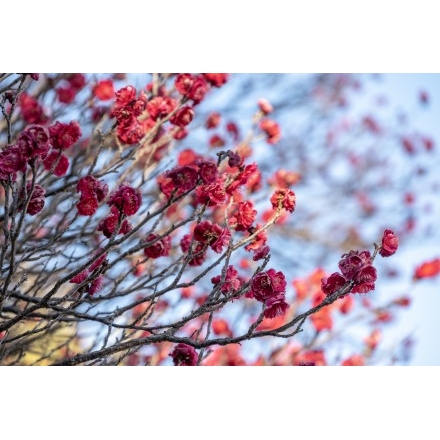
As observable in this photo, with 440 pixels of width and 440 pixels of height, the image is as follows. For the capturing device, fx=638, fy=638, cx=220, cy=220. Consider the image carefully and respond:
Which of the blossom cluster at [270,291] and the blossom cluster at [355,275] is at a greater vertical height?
the blossom cluster at [355,275]

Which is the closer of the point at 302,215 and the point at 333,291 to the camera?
the point at 333,291

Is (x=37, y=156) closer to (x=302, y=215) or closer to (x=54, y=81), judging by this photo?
(x=54, y=81)

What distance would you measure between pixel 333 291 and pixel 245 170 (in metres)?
0.40

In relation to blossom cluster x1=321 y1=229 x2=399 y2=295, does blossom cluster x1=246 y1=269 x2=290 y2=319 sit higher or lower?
lower
